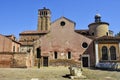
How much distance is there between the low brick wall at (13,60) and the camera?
3138cm

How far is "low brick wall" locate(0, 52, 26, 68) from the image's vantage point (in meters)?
31.4

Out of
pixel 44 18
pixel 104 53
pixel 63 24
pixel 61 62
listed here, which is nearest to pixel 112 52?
pixel 104 53

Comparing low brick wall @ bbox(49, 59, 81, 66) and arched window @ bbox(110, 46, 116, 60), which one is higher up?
arched window @ bbox(110, 46, 116, 60)

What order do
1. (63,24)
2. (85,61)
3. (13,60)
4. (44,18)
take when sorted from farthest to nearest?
(44,18) → (63,24) → (85,61) → (13,60)

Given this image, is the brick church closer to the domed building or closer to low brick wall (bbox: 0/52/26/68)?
the domed building

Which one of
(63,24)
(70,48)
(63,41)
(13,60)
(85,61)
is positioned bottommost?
(85,61)

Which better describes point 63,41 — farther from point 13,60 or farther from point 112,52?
point 13,60

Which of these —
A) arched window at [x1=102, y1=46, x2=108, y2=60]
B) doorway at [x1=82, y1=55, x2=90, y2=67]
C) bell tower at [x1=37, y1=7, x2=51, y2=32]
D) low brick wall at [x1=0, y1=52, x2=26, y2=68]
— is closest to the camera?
low brick wall at [x1=0, y1=52, x2=26, y2=68]

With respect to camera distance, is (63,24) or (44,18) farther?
(44,18)

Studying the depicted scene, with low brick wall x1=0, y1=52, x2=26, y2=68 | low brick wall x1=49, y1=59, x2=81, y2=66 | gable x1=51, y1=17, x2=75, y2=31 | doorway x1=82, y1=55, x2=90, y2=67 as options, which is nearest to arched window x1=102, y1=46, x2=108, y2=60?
doorway x1=82, y1=55, x2=90, y2=67

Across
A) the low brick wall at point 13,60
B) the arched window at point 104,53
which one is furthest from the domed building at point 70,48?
the low brick wall at point 13,60

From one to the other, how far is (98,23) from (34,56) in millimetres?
14561

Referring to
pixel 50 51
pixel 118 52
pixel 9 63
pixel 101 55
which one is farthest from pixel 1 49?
pixel 118 52

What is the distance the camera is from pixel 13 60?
3144 cm
